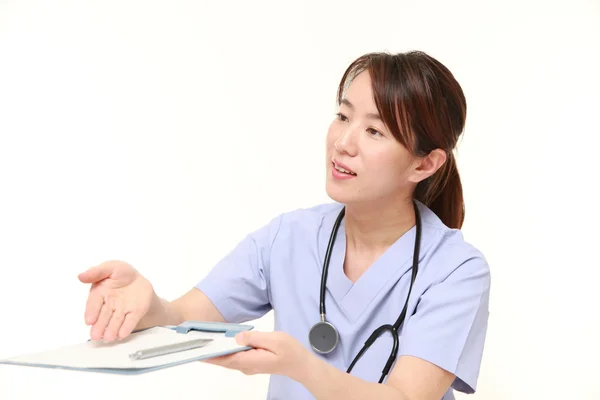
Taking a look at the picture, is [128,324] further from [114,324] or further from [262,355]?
[262,355]

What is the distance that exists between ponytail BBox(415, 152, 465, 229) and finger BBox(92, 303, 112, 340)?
76cm

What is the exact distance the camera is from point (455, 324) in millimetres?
1521

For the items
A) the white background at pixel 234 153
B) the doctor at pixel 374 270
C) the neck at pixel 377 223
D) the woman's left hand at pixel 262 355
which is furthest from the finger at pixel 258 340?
the white background at pixel 234 153

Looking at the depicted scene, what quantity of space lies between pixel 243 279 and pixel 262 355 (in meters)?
0.58

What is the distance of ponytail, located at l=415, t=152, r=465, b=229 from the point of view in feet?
5.80

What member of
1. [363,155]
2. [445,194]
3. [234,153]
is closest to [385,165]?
[363,155]

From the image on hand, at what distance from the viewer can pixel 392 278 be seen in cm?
166

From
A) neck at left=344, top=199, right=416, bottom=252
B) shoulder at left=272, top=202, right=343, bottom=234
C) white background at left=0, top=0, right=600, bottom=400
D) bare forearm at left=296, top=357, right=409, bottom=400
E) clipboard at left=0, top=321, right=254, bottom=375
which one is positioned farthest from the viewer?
white background at left=0, top=0, right=600, bottom=400

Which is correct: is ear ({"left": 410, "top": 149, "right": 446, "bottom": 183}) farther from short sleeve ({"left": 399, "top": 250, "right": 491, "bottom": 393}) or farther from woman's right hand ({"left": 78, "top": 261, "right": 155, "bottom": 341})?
woman's right hand ({"left": 78, "top": 261, "right": 155, "bottom": 341})

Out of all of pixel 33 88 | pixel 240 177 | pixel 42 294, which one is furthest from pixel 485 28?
pixel 42 294

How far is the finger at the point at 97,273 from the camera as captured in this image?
1.38 m

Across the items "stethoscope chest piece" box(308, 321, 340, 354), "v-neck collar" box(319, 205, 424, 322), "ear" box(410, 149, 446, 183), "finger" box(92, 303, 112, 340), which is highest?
"ear" box(410, 149, 446, 183)

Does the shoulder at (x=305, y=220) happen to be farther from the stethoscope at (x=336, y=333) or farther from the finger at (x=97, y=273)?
the finger at (x=97, y=273)

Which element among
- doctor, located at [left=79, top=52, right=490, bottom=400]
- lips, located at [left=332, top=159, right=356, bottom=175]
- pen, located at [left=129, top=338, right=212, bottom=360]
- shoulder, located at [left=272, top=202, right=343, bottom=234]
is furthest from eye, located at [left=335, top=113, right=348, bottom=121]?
pen, located at [left=129, top=338, right=212, bottom=360]
